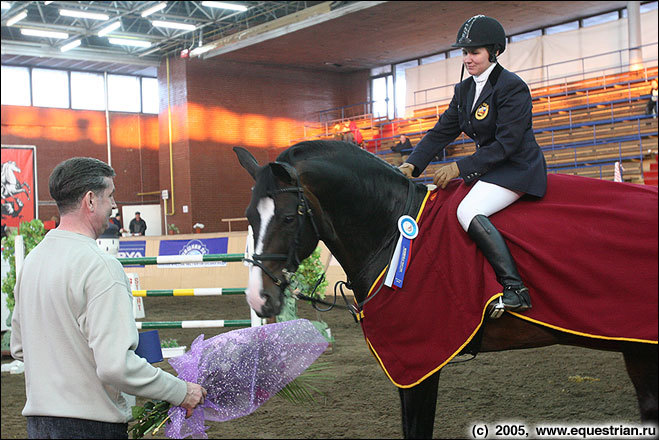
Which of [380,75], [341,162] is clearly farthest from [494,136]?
[380,75]

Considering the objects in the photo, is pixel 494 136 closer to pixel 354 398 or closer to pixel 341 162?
pixel 341 162

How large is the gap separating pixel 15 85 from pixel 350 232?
2518 cm

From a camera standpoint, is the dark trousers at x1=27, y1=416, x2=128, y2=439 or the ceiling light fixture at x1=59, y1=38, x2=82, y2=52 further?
the ceiling light fixture at x1=59, y1=38, x2=82, y2=52

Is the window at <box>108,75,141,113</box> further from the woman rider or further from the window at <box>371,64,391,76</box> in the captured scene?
the woman rider

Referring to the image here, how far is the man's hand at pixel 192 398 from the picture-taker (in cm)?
222

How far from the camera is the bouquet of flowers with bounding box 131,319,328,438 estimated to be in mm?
2389

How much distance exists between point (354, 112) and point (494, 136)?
2337cm

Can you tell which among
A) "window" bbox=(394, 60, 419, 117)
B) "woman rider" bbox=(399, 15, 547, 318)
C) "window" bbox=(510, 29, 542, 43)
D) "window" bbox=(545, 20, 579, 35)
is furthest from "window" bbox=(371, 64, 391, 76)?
"woman rider" bbox=(399, 15, 547, 318)

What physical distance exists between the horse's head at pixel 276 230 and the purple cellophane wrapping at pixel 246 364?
21 centimetres

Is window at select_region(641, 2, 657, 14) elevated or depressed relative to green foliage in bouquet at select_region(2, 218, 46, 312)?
elevated

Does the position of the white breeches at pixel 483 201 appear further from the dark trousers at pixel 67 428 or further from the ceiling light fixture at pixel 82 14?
the ceiling light fixture at pixel 82 14

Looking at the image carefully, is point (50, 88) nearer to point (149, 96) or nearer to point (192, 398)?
point (149, 96)

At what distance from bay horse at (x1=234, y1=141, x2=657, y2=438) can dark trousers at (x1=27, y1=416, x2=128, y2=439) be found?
0.65 m

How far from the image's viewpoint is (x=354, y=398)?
500 cm
